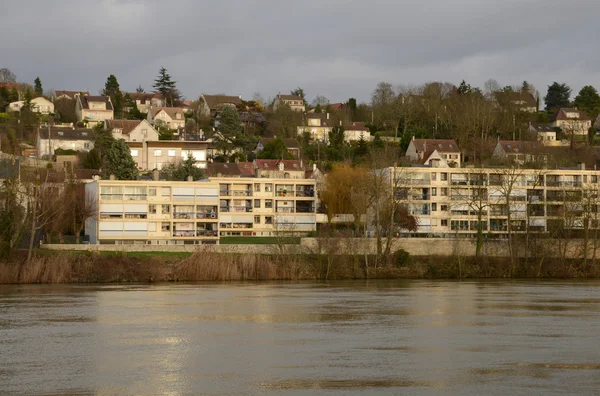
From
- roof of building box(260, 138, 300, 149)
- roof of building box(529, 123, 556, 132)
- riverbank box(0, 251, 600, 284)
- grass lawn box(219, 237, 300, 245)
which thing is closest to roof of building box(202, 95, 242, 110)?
roof of building box(260, 138, 300, 149)

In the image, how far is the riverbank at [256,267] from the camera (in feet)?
205

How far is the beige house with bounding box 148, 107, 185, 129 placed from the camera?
429ft

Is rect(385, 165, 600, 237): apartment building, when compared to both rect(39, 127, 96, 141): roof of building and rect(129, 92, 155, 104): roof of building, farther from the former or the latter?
rect(129, 92, 155, 104): roof of building

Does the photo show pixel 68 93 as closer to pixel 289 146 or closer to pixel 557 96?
pixel 289 146

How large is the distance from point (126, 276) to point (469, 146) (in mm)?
65759

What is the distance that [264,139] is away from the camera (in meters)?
119

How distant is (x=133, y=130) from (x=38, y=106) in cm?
2647

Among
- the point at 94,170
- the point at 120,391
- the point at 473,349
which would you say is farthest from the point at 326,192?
the point at 120,391

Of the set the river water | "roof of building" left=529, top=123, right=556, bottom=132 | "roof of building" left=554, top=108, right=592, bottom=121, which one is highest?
"roof of building" left=554, top=108, right=592, bottom=121

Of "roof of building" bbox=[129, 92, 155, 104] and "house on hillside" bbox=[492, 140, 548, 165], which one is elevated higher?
"roof of building" bbox=[129, 92, 155, 104]

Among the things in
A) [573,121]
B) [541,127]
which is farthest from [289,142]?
[573,121]

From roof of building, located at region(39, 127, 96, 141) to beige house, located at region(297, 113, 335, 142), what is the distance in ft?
99.5

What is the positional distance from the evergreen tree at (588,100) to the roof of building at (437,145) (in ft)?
126

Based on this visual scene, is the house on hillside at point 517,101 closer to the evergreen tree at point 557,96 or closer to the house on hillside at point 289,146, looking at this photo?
the evergreen tree at point 557,96
